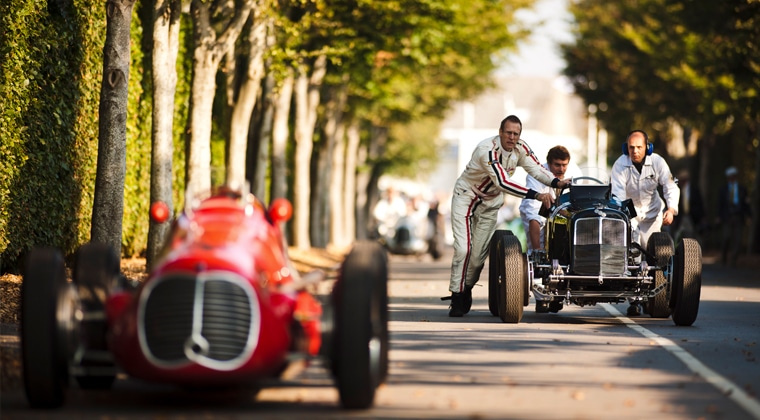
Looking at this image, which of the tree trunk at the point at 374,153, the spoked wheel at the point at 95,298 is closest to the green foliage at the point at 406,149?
the tree trunk at the point at 374,153

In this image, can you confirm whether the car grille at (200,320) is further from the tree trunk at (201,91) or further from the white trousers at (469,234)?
the tree trunk at (201,91)

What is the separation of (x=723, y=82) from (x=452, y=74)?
13.6 metres

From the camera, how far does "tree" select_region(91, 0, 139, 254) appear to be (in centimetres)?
1684

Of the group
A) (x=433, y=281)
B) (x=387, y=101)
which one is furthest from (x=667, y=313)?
(x=387, y=101)

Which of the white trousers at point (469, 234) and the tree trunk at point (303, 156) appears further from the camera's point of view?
the tree trunk at point (303, 156)

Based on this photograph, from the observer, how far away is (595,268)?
15.4m

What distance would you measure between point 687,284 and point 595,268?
35.6 inches

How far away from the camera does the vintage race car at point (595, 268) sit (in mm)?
15273

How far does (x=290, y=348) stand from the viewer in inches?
344

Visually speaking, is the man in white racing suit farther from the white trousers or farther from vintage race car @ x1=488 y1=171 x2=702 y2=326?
vintage race car @ x1=488 y1=171 x2=702 y2=326

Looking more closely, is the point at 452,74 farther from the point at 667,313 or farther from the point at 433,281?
the point at 667,313

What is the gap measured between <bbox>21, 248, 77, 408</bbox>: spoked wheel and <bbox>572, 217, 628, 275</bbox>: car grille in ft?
24.8

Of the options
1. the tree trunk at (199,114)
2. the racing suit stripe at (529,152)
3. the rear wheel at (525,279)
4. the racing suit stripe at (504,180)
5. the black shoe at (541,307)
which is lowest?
the black shoe at (541,307)

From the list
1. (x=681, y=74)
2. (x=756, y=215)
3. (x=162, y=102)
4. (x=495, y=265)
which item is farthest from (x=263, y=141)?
(x=681, y=74)
